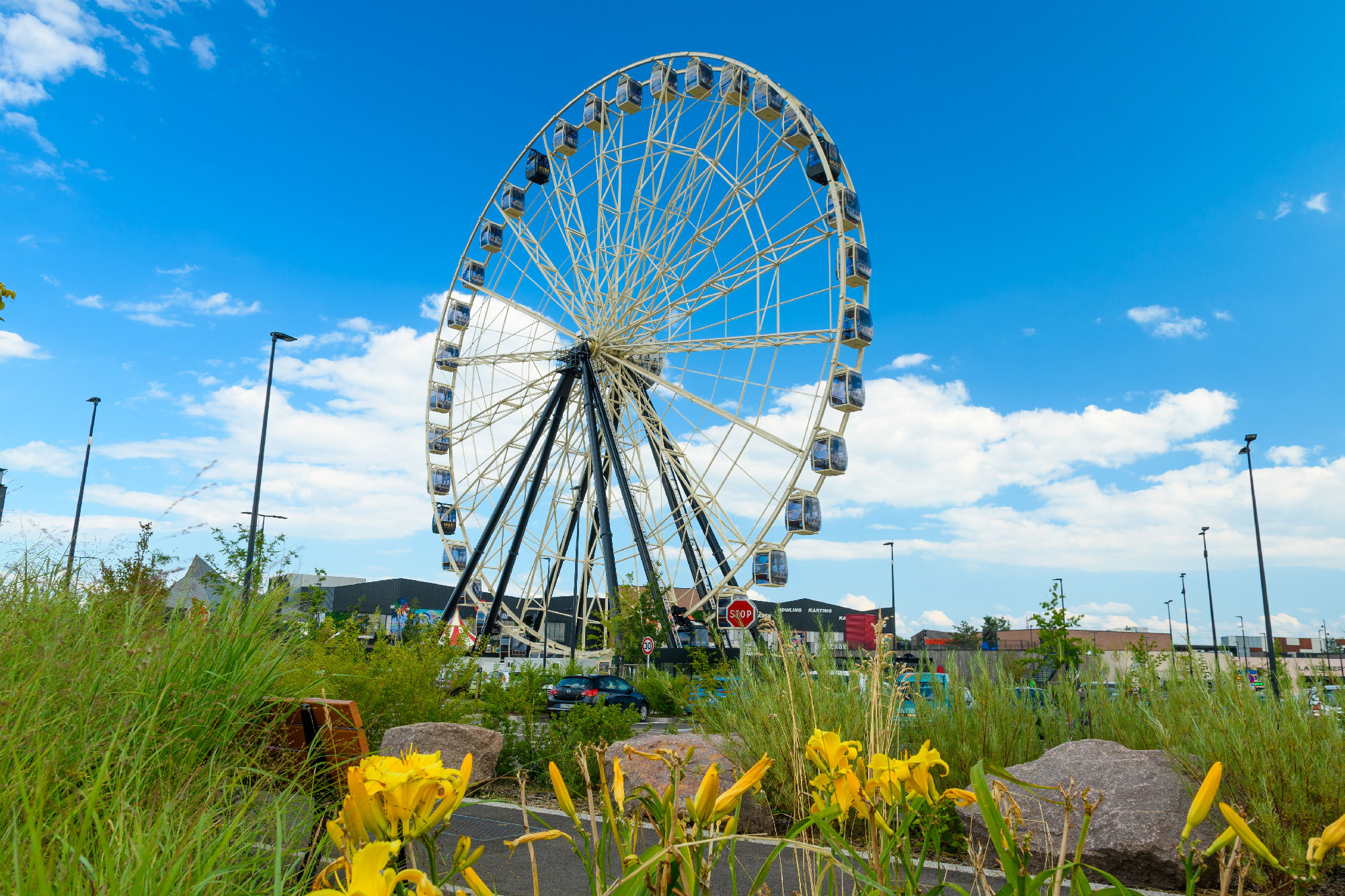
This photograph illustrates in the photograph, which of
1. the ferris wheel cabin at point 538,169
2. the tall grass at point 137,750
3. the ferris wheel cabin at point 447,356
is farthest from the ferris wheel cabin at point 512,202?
the tall grass at point 137,750

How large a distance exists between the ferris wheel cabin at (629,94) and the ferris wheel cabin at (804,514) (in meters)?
12.5

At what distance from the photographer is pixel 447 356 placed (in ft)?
102

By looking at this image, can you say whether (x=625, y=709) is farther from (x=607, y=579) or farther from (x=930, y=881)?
(x=607, y=579)

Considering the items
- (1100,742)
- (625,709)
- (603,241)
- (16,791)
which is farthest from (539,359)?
(16,791)

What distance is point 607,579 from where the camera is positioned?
1013 inches

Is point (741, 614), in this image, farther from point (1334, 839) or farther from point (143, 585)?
point (1334, 839)

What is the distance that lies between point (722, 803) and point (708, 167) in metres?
24.3

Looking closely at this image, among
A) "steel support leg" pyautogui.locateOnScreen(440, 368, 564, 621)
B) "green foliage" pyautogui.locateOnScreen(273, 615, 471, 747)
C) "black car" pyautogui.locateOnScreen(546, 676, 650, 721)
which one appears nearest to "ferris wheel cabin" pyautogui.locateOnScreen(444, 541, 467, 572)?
"steel support leg" pyautogui.locateOnScreen(440, 368, 564, 621)

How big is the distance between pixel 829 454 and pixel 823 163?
23.9 feet

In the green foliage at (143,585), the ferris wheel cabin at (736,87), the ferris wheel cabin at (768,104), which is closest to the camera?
the green foliage at (143,585)

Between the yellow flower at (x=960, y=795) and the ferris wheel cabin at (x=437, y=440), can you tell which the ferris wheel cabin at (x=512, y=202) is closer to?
the ferris wheel cabin at (x=437, y=440)

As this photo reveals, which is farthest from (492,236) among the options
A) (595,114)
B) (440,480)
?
A: (440,480)

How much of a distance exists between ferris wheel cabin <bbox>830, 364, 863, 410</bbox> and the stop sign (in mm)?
5323

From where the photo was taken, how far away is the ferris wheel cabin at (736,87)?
2355 centimetres
